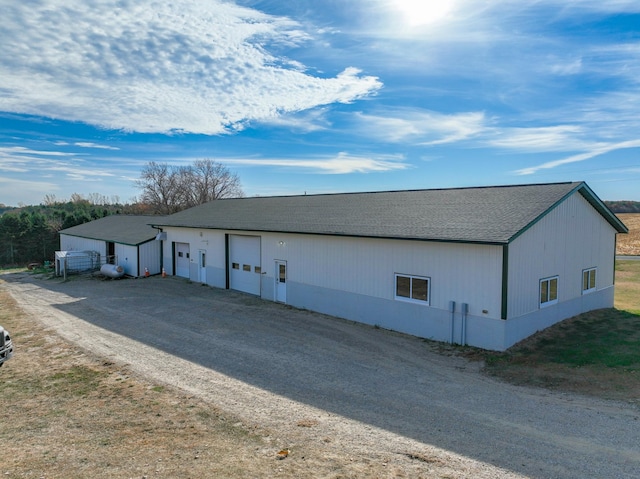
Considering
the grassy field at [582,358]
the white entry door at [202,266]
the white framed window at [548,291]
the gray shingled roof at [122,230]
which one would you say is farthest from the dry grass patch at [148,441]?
the gray shingled roof at [122,230]

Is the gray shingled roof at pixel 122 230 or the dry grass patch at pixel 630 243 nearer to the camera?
the gray shingled roof at pixel 122 230

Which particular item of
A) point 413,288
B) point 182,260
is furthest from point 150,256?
point 413,288

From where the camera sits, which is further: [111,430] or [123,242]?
[123,242]

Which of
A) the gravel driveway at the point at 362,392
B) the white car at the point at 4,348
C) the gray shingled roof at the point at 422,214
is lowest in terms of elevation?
the gravel driveway at the point at 362,392

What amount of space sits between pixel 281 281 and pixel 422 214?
7.13m

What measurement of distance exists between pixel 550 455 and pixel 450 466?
1644 mm

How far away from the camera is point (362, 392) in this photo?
30.6ft

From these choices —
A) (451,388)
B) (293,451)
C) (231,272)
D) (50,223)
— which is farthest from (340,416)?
(50,223)

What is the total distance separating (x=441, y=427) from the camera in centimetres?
755

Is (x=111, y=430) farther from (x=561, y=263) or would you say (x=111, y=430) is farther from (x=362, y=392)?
(x=561, y=263)

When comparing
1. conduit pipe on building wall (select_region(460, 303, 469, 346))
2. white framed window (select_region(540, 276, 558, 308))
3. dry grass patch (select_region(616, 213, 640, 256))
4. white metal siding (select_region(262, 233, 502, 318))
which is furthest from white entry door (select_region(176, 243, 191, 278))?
dry grass patch (select_region(616, 213, 640, 256))

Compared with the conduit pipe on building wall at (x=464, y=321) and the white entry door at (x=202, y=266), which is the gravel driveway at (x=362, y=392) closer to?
the conduit pipe on building wall at (x=464, y=321)

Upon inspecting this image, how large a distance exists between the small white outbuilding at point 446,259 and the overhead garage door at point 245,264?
0.10 metres

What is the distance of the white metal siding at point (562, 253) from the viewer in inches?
500
